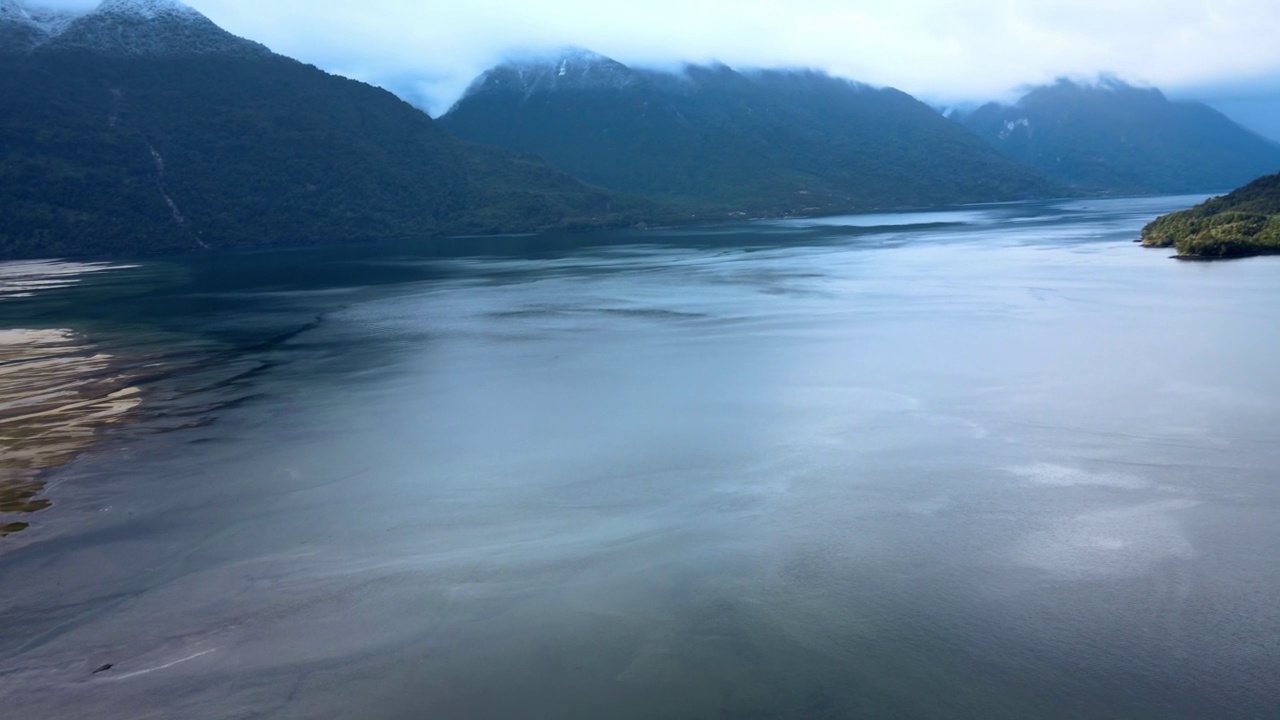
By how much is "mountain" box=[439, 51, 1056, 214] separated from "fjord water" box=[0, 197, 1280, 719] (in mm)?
107413

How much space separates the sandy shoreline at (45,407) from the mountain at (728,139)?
346 ft

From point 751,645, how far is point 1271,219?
164 ft

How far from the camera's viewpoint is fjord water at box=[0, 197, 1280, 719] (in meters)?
10.2

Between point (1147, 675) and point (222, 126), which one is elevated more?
point (222, 126)

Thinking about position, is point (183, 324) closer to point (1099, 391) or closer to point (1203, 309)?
point (1099, 391)

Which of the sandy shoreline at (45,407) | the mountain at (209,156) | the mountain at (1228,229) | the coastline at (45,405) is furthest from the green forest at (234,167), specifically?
the mountain at (1228,229)

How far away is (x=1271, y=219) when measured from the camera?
4931 cm

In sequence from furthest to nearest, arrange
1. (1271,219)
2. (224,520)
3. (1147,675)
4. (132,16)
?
(132,16) < (1271,219) < (224,520) < (1147,675)

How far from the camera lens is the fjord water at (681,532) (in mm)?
10242

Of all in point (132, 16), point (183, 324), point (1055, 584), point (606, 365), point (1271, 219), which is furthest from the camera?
point (132, 16)

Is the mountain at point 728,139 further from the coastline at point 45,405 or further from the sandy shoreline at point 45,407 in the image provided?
the sandy shoreline at point 45,407

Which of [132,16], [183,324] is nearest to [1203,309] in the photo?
[183,324]

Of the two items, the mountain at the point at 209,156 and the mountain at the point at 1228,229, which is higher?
the mountain at the point at 209,156

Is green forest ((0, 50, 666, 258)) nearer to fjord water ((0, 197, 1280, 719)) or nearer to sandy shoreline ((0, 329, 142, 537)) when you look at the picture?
sandy shoreline ((0, 329, 142, 537))
